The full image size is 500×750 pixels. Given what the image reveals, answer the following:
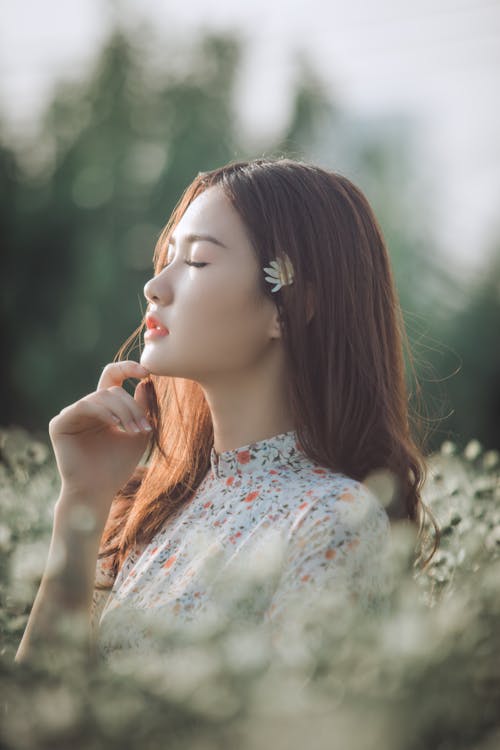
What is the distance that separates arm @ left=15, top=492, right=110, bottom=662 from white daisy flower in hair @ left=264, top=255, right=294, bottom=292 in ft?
2.42

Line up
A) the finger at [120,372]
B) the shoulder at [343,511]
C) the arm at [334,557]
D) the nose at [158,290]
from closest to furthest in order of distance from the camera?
1. the arm at [334,557]
2. the shoulder at [343,511]
3. the nose at [158,290]
4. the finger at [120,372]

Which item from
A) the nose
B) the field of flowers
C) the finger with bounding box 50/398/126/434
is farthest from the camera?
the finger with bounding box 50/398/126/434

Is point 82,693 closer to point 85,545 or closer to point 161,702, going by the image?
point 161,702

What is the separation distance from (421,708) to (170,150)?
15355 mm

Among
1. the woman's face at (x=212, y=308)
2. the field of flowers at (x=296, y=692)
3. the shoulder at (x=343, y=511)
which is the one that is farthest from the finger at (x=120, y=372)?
the field of flowers at (x=296, y=692)

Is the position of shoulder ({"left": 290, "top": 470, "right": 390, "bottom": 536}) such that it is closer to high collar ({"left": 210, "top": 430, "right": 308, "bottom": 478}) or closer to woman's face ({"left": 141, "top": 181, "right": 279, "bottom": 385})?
high collar ({"left": 210, "top": 430, "right": 308, "bottom": 478})

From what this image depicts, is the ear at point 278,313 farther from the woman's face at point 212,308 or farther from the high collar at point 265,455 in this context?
the high collar at point 265,455

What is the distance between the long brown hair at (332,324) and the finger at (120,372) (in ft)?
1.23

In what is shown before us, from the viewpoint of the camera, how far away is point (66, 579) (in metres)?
2.17

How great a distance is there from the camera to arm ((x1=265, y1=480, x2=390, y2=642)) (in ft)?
5.68

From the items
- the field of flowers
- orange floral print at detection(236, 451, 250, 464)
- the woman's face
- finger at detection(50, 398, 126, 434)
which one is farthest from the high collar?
the field of flowers

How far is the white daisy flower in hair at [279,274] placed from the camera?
2209mm

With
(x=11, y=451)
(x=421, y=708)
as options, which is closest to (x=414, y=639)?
(x=421, y=708)

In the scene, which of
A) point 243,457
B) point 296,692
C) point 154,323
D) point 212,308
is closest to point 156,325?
point 154,323
